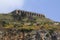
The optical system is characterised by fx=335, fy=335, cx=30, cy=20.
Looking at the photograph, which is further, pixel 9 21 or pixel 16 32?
pixel 9 21

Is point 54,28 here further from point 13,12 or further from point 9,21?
point 13,12

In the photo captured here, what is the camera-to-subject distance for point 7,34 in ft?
209

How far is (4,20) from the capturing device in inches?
2815

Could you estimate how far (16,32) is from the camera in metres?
63.9

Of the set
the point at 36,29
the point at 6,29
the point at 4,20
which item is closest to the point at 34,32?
the point at 36,29

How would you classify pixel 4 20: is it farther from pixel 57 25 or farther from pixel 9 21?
pixel 57 25

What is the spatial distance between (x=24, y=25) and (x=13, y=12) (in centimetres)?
1485

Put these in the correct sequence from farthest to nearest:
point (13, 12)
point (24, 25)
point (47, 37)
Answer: point (13, 12)
point (24, 25)
point (47, 37)

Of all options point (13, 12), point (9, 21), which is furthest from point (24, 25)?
point (13, 12)

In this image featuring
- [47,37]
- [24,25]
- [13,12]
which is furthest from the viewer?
[13,12]

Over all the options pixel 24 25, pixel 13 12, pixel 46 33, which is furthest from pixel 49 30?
pixel 13 12

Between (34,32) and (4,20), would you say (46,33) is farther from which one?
(4,20)

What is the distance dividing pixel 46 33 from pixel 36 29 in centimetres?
231

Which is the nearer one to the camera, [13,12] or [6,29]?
[6,29]
